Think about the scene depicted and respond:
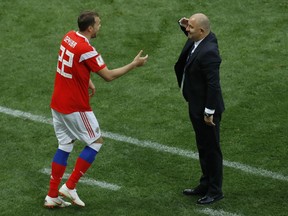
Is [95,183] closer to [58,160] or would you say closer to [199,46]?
[58,160]

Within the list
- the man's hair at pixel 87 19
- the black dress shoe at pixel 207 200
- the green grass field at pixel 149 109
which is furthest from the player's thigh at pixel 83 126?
the black dress shoe at pixel 207 200

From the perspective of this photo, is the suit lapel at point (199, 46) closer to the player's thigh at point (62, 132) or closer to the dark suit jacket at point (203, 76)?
the dark suit jacket at point (203, 76)

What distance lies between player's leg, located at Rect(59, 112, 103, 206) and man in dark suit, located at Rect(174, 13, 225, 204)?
972mm

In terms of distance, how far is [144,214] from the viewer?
7602mm

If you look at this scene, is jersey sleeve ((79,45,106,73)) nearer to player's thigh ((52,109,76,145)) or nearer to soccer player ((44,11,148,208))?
soccer player ((44,11,148,208))

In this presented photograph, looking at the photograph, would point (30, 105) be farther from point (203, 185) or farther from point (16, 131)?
point (203, 185)

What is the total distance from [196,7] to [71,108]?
19.7 feet

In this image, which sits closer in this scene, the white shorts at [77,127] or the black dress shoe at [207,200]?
the white shorts at [77,127]

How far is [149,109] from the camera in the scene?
10.1m

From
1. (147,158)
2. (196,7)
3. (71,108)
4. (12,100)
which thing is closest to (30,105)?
(12,100)

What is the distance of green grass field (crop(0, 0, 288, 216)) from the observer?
7.96m

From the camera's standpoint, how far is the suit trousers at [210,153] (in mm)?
7617

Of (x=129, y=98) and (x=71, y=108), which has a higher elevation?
(x=71, y=108)

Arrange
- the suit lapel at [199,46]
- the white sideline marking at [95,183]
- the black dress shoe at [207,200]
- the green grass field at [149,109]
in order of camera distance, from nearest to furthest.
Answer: the suit lapel at [199,46]
the black dress shoe at [207,200]
the green grass field at [149,109]
the white sideline marking at [95,183]
